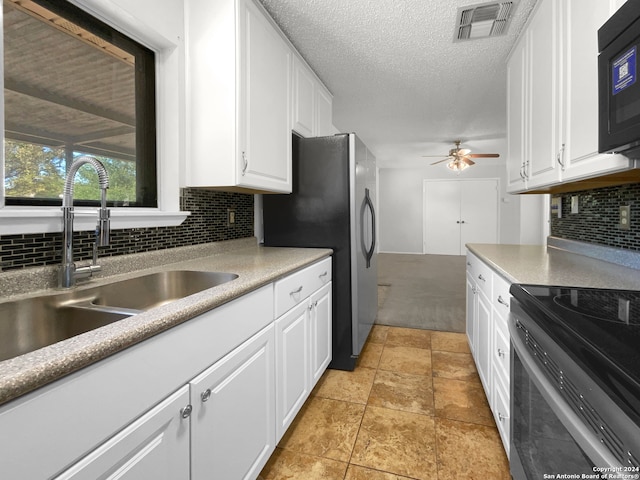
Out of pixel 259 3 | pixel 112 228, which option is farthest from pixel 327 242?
pixel 259 3

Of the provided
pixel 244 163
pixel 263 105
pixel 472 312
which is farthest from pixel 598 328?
pixel 263 105

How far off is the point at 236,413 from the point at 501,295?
1.19m

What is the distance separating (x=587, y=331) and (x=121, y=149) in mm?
1835

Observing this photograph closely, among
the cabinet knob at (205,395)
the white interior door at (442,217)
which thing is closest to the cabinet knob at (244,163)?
the cabinet knob at (205,395)

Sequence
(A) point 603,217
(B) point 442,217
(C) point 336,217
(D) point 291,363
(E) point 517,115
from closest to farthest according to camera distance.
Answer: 1. (D) point 291,363
2. (A) point 603,217
3. (E) point 517,115
4. (C) point 336,217
5. (B) point 442,217

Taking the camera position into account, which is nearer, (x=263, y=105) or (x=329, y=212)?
(x=263, y=105)

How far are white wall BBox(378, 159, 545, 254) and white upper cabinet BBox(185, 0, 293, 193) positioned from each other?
21.4 feet

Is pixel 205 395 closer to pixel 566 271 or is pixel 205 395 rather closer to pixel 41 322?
pixel 41 322

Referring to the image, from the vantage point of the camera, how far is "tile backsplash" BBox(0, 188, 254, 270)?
3.66 ft

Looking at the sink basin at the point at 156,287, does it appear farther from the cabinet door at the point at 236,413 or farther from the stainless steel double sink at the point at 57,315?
the cabinet door at the point at 236,413

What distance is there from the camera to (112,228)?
1.41 m

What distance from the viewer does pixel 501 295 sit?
148 centimetres

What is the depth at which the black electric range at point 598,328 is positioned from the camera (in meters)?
0.53

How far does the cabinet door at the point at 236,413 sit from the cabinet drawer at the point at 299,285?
0.49ft
